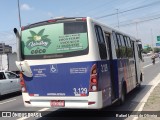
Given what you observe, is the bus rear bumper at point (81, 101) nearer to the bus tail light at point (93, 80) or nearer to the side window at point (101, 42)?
the bus tail light at point (93, 80)

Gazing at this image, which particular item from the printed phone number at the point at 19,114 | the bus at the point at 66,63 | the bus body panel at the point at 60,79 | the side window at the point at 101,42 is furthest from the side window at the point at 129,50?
the bus body panel at the point at 60,79

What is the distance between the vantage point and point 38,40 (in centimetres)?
955

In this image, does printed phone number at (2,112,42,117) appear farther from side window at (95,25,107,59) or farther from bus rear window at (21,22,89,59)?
side window at (95,25,107,59)

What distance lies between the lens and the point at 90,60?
8695mm

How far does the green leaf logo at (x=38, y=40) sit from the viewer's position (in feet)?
30.9

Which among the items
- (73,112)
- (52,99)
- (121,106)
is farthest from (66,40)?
(121,106)

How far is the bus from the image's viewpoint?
8.75 meters

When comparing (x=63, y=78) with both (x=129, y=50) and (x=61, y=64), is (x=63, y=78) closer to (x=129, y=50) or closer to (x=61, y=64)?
(x=61, y=64)

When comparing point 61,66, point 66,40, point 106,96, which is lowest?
point 106,96

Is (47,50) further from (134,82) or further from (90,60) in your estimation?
(134,82)

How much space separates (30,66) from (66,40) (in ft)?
4.50

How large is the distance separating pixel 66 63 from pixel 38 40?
1.23 m

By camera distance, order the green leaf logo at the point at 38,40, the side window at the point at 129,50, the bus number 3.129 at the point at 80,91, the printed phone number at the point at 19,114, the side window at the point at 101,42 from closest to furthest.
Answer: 1. the bus number 3.129 at the point at 80,91
2. the side window at the point at 101,42
3. the green leaf logo at the point at 38,40
4. the printed phone number at the point at 19,114
5. the side window at the point at 129,50

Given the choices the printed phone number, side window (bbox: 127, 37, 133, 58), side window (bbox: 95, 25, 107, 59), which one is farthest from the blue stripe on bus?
side window (bbox: 127, 37, 133, 58)
